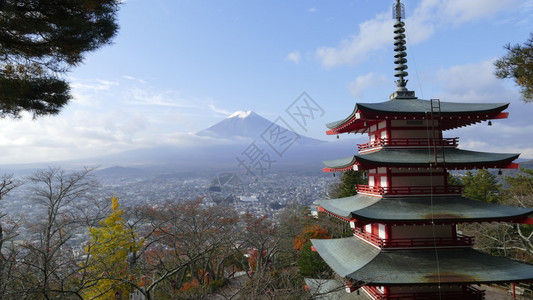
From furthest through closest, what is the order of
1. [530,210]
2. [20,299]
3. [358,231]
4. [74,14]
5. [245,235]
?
[245,235]
[358,231]
[530,210]
[20,299]
[74,14]

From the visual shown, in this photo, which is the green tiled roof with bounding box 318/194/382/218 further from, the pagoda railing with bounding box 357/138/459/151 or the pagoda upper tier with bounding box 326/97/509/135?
the pagoda upper tier with bounding box 326/97/509/135

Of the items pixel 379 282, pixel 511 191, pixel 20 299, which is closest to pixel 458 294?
pixel 379 282

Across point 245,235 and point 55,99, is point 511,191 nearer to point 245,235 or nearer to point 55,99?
point 245,235

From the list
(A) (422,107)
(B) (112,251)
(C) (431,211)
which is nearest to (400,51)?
(A) (422,107)

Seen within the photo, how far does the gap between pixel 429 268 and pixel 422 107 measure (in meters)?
4.90

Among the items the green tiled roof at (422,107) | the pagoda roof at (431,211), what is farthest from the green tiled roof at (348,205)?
the green tiled roof at (422,107)

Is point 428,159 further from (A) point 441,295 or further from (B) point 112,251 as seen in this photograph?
(B) point 112,251

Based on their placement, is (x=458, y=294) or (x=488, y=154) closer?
(x=458, y=294)

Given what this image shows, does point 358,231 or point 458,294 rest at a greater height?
point 358,231

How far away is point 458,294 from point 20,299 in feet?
37.7

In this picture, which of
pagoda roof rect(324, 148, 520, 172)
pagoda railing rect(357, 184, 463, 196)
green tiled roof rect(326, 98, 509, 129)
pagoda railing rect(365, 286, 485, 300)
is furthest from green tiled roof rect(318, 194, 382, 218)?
green tiled roof rect(326, 98, 509, 129)

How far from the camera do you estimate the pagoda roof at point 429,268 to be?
7.62m

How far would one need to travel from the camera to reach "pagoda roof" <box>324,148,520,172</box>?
8.66 m

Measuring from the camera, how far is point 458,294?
28.3 ft
